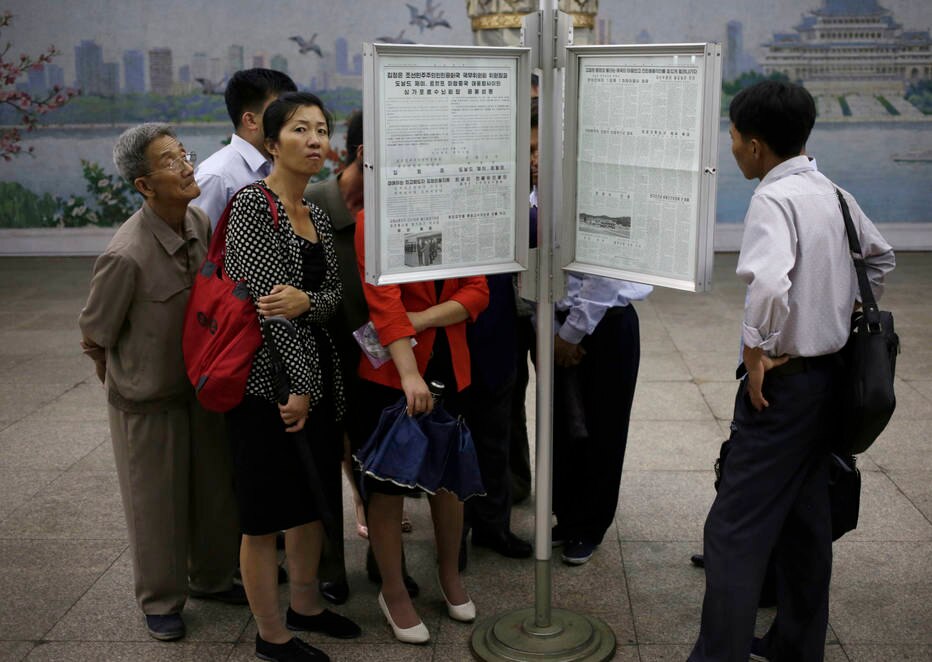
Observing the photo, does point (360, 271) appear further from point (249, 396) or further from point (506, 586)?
point (506, 586)

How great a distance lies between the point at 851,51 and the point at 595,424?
9.57m

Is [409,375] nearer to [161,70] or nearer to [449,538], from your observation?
[449,538]

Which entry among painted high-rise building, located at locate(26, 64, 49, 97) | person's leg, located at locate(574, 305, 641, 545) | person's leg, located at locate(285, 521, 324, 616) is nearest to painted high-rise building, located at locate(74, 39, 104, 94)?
painted high-rise building, located at locate(26, 64, 49, 97)

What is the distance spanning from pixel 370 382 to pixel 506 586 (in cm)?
104

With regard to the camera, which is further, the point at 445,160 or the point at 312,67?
the point at 312,67

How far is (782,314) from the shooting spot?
2.99m

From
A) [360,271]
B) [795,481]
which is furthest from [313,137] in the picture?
[795,481]

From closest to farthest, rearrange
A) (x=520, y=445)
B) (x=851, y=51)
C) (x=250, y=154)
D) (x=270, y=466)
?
(x=270, y=466) < (x=250, y=154) < (x=520, y=445) < (x=851, y=51)

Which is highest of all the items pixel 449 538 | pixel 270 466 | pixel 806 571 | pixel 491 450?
pixel 270 466

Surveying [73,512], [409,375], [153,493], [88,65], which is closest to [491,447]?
[409,375]

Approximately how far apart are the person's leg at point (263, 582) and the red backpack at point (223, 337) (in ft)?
1.48

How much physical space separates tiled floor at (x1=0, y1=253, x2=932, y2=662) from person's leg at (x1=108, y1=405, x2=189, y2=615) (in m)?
0.15

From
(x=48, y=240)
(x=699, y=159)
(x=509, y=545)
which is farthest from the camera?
(x=48, y=240)

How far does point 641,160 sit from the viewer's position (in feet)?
10.2
